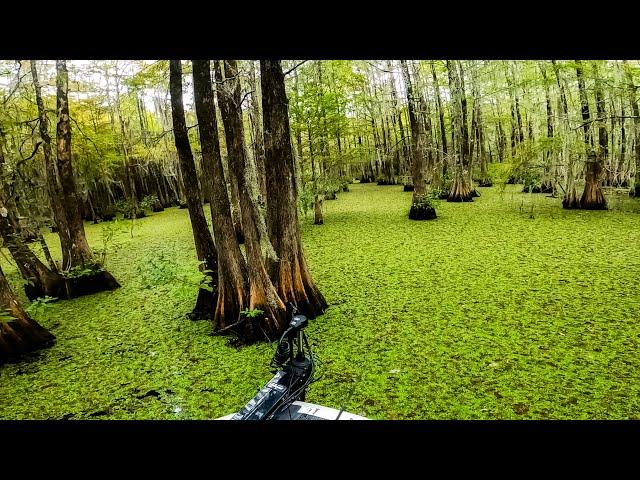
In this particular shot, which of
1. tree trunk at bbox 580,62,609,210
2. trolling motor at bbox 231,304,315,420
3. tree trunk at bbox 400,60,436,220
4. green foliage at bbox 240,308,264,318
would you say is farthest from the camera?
tree trunk at bbox 400,60,436,220

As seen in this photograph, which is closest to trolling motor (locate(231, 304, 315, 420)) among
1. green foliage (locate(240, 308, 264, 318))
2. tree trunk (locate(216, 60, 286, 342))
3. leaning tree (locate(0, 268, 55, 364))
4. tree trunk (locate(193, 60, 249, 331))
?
green foliage (locate(240, 308, 264, 318))

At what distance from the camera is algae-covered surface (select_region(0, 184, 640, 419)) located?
2834mm

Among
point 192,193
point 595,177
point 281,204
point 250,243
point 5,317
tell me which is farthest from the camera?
point 595,177

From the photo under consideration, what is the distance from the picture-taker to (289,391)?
206 centimetres

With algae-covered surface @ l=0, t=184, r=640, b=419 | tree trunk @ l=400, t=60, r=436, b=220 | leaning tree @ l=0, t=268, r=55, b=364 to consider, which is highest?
tree trunk @ l=400, t=60, r=436, b=220

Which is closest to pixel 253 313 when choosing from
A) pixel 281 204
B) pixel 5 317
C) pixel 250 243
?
pixel 250 243

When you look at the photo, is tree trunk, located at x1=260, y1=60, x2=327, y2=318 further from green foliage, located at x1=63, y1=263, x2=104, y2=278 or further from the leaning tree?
green foliage, located at x1=63, y1=263, x2=104, y2=278

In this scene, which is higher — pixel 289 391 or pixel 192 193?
pixel 192 193

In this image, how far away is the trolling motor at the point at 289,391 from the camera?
1.95 metres

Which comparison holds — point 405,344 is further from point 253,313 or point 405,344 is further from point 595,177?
point 595,177

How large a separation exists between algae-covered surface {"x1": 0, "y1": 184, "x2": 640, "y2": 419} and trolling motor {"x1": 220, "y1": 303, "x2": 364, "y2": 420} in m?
0.62

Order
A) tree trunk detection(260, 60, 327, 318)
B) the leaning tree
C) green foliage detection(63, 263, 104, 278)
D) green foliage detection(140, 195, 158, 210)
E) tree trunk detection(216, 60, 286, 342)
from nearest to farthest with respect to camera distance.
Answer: tree trunk detection(216, 60, 286, 342)
the leaning tree
tree trunk detection(260, 60, 327, 318)
green foliage detection(63, 263, 104, 278)
green foliage detection(140, 195, 158, 210)

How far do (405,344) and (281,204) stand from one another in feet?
6.42
